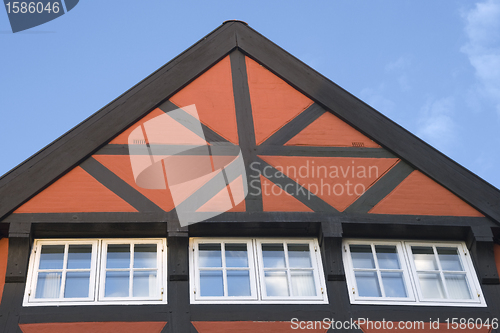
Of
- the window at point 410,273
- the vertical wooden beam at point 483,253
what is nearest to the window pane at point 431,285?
the window at point 410,273

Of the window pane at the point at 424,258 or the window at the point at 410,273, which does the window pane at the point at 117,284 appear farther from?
the window pane at the point at 424,258

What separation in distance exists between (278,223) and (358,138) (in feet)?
5.94

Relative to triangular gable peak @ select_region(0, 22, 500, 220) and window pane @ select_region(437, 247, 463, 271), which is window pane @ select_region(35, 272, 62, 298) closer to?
triangular gable peak @ select_region(0, 22, 500, 220)

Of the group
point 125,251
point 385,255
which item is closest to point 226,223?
point 125,251

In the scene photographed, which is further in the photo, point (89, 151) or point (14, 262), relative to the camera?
point (89, 151)

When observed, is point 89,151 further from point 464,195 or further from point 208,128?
point 464,195

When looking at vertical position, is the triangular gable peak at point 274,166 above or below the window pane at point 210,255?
above

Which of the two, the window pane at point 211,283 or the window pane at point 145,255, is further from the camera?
the window pane at point 145,255

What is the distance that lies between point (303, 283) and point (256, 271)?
21.2 inches

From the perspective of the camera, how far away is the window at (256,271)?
6965 millimetres

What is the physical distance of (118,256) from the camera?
7207mm

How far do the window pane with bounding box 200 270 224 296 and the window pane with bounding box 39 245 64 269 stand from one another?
1560 mm

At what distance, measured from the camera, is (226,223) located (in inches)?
289

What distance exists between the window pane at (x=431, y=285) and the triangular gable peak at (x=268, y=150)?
76 centimetres
